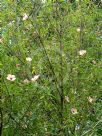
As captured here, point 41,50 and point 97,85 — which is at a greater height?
point 41,50

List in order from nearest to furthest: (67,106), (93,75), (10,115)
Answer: (10,115), (67,106), (93,75)

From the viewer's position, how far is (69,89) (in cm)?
411

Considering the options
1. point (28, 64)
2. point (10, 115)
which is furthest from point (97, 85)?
point (10, 115)

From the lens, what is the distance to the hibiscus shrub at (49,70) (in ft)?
Answer: 11.6

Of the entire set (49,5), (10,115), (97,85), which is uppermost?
(49,5)

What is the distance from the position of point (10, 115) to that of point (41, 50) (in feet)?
2.85

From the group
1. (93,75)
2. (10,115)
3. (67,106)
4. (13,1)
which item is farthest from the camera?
(13,1)

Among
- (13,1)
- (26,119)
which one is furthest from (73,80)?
(13,1)

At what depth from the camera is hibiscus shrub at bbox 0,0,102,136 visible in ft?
11.6

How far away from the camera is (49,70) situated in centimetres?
409

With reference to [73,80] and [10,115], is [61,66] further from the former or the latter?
[10,115]

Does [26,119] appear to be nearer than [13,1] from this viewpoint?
Yes

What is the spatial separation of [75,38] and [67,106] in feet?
2.65

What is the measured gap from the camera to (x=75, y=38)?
172 inches
